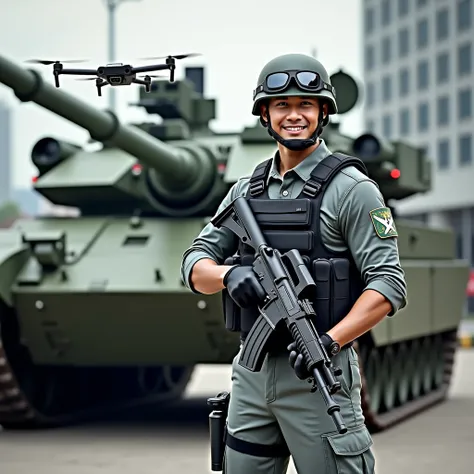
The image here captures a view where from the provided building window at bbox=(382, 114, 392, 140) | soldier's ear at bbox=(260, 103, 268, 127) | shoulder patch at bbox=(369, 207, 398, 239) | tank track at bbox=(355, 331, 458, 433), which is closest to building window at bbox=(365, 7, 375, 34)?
building window at bbox=(382, 114, 392, 140)

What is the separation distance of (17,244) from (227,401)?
6653mm

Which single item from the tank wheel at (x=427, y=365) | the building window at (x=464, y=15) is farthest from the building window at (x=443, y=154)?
the tank wheel at (x=427, y=365)

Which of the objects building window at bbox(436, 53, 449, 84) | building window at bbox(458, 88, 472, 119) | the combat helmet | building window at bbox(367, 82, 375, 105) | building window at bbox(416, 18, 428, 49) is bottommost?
the combat helmet

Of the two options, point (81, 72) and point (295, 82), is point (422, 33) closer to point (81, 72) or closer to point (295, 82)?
point (81, 72)

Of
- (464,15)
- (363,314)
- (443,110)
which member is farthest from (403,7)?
(363,314)

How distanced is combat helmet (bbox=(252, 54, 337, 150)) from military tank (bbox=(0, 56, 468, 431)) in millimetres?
4307

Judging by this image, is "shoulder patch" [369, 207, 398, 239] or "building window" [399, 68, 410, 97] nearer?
"shoulder patch" [369, 207, 398, 239]

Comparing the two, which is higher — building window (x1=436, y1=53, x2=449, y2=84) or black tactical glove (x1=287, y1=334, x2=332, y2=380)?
building window (x1=436, y1=53, x2=449, y2=84)

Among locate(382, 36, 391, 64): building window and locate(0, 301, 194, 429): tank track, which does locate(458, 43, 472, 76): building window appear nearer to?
locate(382, 36, 391, 64): building window

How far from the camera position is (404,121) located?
5047cm

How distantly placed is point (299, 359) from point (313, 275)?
37 centimetres

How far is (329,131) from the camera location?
1242 cm

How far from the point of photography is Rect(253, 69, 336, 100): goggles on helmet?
4.21m

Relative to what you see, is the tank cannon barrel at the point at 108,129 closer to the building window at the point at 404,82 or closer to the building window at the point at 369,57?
the building window at the point at 404,82
